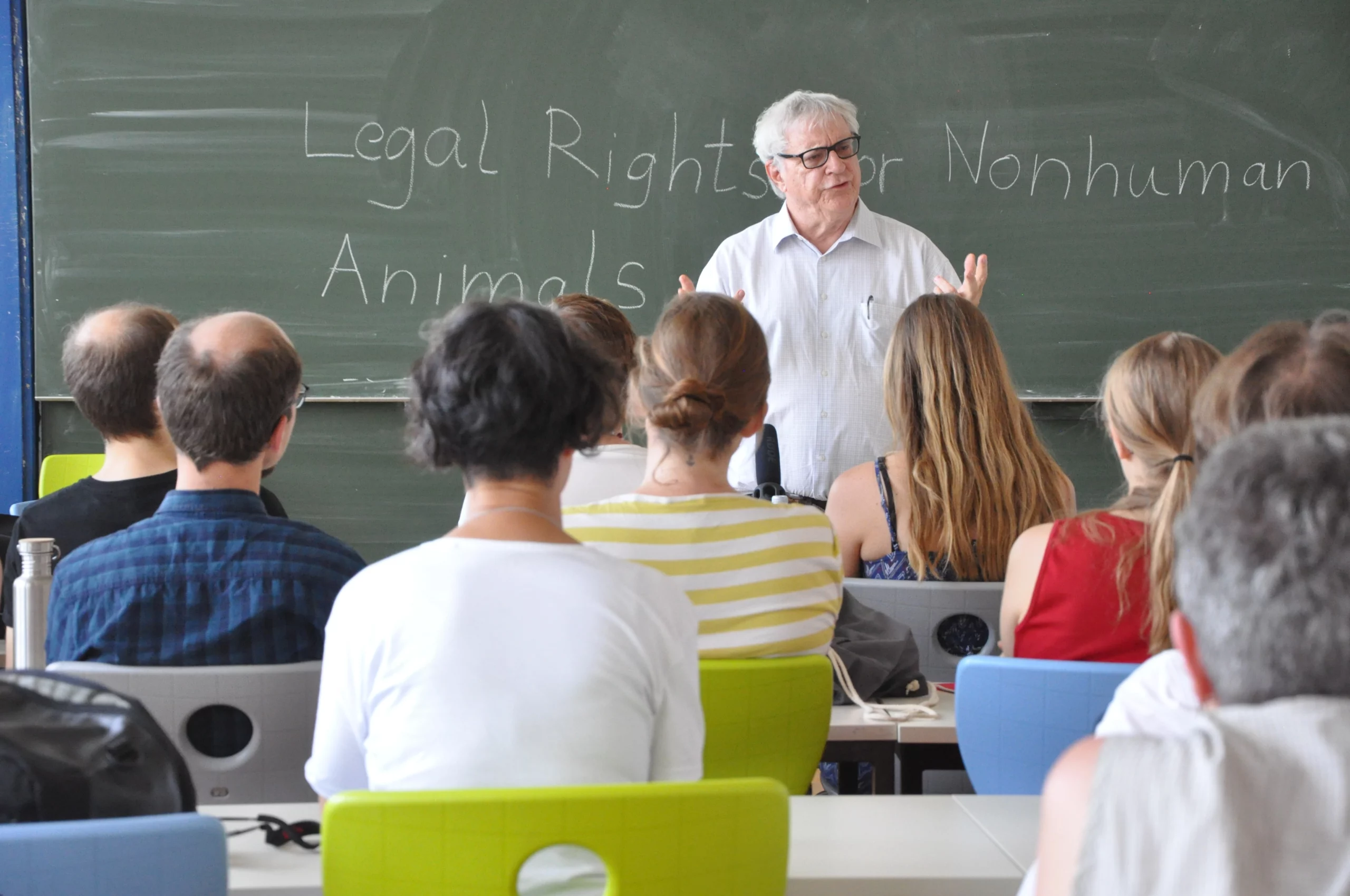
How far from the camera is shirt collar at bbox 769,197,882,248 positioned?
375 cm

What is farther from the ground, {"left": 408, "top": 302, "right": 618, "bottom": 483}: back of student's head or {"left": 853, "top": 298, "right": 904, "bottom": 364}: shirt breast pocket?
{"left": 853, "top": 298, "right": 904, "bottom": 364}: shirt breast pocket

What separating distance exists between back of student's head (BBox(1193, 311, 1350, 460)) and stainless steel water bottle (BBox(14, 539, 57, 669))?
139cm

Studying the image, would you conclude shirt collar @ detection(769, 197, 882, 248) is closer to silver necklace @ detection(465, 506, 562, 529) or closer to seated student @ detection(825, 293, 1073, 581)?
seated student @ detection(825, 293, 1073, 581)

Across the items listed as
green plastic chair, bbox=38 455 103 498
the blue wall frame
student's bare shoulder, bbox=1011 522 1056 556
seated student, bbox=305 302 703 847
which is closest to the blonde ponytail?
student's bare shoulder, bbox=1011 522 1056 556

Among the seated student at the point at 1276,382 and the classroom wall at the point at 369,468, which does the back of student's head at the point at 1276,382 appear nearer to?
the seated student at the point at 1276,382

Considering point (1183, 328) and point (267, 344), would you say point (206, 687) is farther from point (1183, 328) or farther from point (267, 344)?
point (1183, 328)

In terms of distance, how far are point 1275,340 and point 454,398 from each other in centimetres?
89

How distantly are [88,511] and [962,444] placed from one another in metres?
1.61

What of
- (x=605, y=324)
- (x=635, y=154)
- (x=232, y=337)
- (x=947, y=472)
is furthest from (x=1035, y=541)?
(x=635, y=154)

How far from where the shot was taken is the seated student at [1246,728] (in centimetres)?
68

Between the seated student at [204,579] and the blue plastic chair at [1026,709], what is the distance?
87 centimetres

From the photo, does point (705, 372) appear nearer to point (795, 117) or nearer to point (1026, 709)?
point (1026, 709)

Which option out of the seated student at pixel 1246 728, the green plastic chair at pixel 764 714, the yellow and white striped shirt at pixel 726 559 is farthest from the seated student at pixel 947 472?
the seated student at pixel 1246 728

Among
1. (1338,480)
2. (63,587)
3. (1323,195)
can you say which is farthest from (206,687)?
(1323,195)
